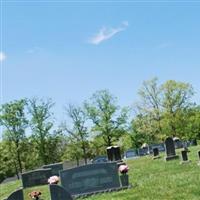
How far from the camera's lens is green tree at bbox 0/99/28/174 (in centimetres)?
6006

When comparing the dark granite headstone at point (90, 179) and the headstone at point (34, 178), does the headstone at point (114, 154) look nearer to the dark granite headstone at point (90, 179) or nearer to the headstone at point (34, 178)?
the headstone at point (34, 178)

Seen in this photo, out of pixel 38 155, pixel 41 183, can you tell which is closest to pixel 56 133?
pixel 38 155

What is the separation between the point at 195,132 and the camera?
71.9 metres

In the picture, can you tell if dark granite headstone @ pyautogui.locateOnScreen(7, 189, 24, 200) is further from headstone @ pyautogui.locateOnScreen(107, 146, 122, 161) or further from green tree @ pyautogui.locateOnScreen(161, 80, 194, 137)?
green tree @ pyautogui.locateOnScreen(161, 80, 194, 137)

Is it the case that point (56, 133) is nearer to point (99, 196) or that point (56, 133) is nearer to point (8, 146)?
point (8, 146)

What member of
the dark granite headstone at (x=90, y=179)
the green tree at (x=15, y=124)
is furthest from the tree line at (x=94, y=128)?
the dark granite headstone at (x=90, y=179)

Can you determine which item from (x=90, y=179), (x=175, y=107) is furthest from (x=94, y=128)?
(x=90, y=179)

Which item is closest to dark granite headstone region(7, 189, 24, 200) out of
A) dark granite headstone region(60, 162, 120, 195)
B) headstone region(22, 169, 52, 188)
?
dark granite headstone region(60, 162, 120, 195)

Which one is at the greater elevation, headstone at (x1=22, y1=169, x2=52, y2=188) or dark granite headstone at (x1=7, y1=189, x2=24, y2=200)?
headstone at (x1=22, y1=169, x2=52, y2=188)

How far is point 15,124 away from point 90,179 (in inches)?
1744

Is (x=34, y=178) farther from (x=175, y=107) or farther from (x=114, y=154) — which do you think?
(x=175, y=107)

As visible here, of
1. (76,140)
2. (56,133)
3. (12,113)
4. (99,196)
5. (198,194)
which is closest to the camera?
(198,194)

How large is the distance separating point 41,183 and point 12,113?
36872 millimetres

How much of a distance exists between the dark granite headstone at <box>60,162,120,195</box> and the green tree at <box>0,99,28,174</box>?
4370cm
